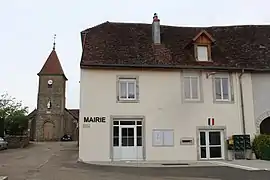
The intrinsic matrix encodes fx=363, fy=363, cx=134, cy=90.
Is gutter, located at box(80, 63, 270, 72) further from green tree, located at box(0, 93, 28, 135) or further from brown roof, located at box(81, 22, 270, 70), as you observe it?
green tree, located at box(0, 93, 28, 135)

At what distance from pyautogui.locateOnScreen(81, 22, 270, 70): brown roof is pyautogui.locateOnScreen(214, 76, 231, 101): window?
2.87ft

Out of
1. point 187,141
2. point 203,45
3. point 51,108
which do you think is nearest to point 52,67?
point 51,108

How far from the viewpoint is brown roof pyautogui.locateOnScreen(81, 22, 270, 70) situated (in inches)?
886

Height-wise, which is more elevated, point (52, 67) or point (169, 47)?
point (52, 67)

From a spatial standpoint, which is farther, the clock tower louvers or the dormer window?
the clock tower louvers

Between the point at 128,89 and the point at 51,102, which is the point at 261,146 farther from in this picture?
the point at 51,102

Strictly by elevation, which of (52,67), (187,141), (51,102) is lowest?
A: (187,141)

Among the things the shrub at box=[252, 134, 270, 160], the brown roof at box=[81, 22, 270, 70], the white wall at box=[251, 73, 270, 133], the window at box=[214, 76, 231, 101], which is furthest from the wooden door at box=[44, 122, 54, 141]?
the shrub at box=[252, 134, 270, 160]

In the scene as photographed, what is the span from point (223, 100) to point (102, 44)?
8.58 meters

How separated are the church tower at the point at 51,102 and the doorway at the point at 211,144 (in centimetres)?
4341

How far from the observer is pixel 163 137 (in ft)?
71.2

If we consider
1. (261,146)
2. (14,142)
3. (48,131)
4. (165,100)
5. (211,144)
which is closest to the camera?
(261,146)

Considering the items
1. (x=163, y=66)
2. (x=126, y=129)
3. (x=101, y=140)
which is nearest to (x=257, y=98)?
(x=163, y=66)

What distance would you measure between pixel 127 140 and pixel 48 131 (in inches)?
1710
